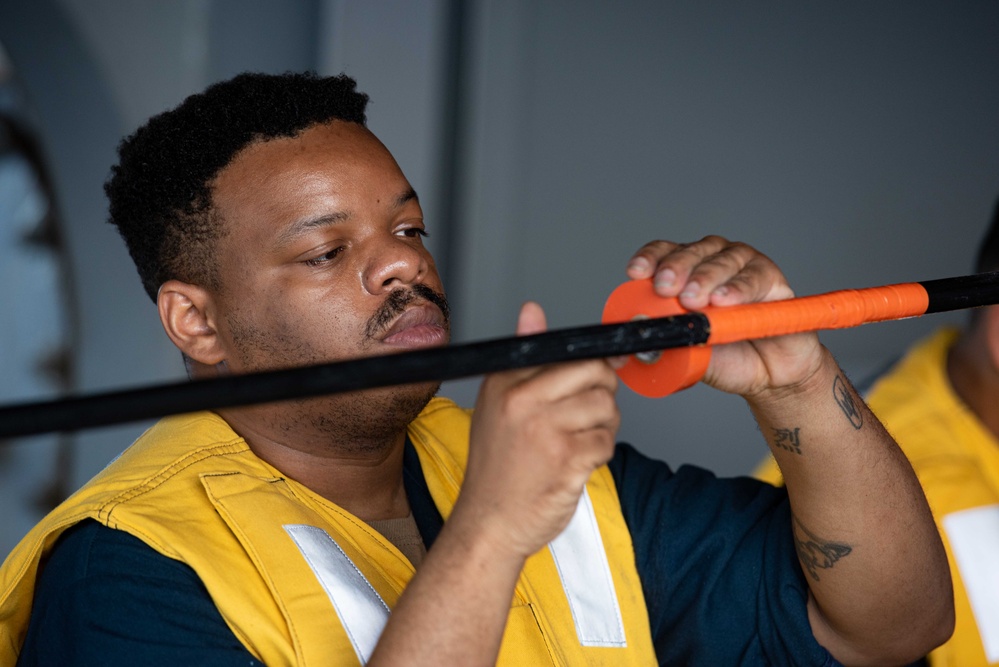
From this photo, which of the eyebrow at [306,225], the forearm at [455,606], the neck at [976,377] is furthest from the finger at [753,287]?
the neck at [976,377]

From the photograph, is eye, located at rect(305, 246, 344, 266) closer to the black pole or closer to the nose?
the nose

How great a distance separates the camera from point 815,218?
2.65 m

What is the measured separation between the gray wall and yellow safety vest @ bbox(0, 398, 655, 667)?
4.15 feet

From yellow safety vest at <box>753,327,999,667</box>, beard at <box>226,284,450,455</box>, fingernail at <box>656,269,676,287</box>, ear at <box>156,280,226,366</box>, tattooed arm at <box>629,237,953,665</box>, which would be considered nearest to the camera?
fingernail at <box>656,269,676,287</box>

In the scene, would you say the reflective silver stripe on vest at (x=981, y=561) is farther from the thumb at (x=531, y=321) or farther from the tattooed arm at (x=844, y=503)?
the thumb at (x=531, y=321)

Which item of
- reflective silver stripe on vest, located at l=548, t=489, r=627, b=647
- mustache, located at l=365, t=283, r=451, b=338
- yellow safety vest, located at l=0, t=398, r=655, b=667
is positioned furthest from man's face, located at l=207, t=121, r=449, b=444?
reflective silver stripe on vest, located at l=548, t=489, r=627, b=647

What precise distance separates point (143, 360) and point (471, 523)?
5.56 feet

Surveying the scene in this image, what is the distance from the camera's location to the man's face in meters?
1.26

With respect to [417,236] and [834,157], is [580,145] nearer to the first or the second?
[834,157]

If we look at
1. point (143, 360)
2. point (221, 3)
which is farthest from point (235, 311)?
point (221, 3)

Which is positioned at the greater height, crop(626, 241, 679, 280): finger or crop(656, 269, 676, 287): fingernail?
crop(626, 241, 679, 280): finger

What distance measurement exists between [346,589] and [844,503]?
22.2 inches

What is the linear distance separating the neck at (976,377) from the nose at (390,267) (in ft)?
3.47

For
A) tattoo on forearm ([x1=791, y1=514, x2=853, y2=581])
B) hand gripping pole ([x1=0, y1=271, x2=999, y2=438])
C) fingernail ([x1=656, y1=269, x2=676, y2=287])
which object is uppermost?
fingernail ([x1=656, y1=269, x2=676, y2=287])
